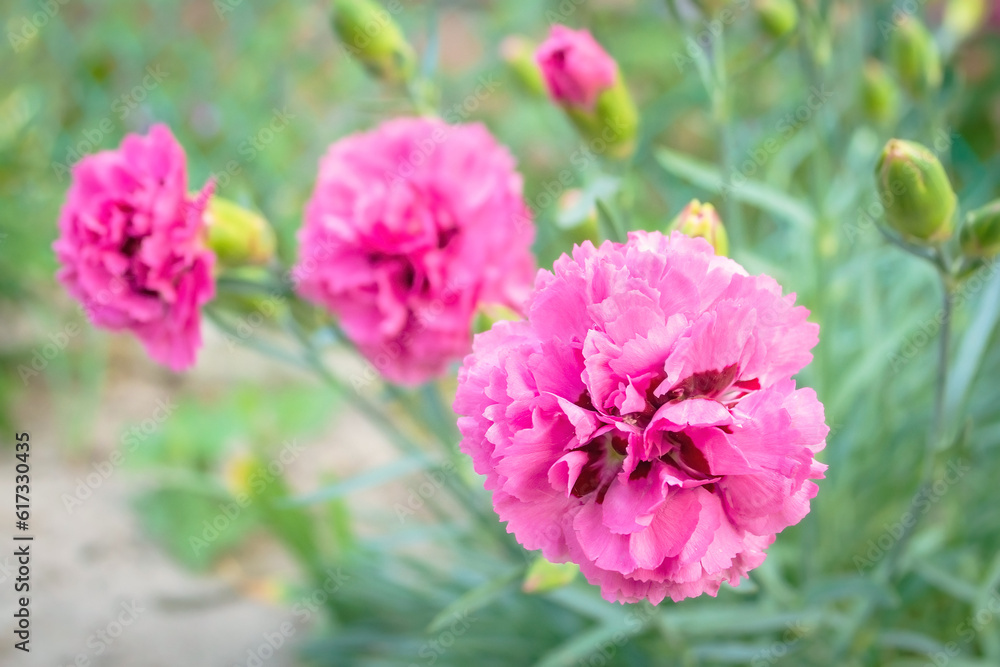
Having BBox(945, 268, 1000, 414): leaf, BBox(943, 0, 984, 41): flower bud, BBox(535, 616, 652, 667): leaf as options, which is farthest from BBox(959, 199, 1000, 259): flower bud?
BBox(943, 0, 984, 41): flower bud

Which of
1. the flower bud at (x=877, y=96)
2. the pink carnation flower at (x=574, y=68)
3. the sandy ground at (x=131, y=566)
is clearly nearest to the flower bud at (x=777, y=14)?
the flower bud at (x=877, y=96)

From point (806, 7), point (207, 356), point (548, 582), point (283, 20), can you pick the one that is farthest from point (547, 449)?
point (283, 20)

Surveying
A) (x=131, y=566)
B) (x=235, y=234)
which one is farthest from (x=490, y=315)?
(x=131, y=566)

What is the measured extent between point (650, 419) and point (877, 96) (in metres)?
0.57

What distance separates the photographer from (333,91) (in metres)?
1.83

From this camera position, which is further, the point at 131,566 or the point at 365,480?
the point at 131,566

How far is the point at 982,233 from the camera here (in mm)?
441

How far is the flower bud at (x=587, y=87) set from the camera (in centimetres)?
54

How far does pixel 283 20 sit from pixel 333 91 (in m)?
0.18

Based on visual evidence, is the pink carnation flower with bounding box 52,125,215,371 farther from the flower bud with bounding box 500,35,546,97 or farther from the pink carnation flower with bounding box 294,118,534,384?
the flower bud with bounding box 500,35,546,97

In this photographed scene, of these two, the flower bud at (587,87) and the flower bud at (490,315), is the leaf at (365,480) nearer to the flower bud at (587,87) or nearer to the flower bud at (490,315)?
the flower bud at (490,315)

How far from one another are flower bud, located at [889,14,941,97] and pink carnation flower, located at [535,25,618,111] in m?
0.29

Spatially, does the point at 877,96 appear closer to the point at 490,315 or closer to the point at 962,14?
the point at 962,14

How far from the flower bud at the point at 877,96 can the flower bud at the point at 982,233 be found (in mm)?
357
